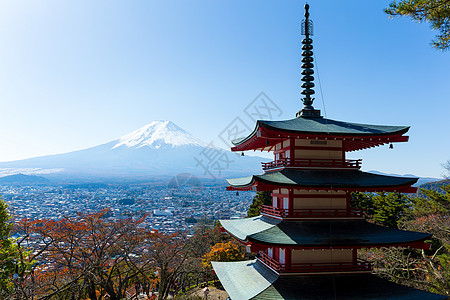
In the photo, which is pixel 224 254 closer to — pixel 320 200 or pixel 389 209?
pixel 389 209

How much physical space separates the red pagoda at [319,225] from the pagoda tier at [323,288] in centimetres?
3

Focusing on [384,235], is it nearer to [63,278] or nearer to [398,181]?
[398,181]

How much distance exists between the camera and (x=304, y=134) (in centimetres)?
998

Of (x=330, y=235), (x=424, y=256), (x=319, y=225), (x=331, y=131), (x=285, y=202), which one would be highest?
(x=331, y=131)

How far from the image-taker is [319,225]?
1008 cm

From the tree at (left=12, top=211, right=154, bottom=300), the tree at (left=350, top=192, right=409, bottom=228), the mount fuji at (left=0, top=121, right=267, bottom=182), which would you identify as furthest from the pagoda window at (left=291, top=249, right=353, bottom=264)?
the mount fuji at (left=0, top=121, right=267, bottom=182)

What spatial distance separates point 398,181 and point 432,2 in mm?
5277

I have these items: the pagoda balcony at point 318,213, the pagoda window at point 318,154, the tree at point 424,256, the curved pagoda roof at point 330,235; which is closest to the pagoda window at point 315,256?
the curved pagoda roof at point 330,235

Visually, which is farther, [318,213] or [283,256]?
[283,256]

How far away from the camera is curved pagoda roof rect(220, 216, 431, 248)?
916 cm

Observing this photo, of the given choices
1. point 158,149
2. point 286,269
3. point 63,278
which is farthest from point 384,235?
point 158,149

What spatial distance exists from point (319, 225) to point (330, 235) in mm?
541

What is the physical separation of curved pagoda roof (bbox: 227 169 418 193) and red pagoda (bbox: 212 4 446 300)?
1.1 inches

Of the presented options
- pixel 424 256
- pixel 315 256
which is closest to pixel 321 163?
pixel 315 256
